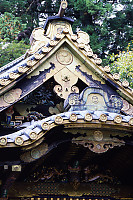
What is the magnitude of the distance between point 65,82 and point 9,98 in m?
1.44

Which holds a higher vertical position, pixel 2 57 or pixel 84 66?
pixel 2 57

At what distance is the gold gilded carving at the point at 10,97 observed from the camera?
7.83 m

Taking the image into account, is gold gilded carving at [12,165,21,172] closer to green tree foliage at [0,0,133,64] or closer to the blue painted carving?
the blue painted carving

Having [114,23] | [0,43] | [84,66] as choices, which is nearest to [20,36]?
[0,43]

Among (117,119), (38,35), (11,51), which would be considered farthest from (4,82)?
(11,51)

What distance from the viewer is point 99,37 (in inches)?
1059

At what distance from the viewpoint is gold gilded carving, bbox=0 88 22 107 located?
7.83 metres

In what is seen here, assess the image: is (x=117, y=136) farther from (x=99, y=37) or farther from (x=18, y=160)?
(x=99, y=37)

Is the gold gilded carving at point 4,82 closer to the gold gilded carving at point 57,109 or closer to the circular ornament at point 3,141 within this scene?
the gold gilded carving at point 57,109

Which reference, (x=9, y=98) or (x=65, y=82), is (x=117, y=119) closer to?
(x=65, y=82)

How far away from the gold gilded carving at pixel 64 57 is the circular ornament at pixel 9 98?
1.54 metres

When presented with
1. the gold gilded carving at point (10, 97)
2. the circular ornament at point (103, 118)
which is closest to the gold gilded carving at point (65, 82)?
the gold gilded carving at point (10, 97)

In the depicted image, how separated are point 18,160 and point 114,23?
23.4 metres

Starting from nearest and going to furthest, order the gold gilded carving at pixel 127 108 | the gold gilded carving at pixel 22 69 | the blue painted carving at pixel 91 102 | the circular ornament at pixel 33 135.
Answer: the circular ornament at pixel 33 135 → the blue painted carving at pixel 91 102 → the gold gilded carving at pixel 22 69 → the gold gilded carving at pixel 127 108
